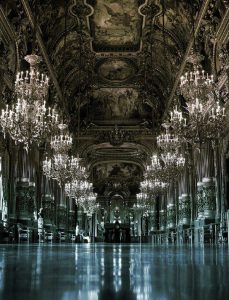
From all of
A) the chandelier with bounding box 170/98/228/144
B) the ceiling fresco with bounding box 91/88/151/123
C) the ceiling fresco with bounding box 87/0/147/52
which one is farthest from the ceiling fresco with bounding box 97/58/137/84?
the chandelier with bounding box 170/98/228/144

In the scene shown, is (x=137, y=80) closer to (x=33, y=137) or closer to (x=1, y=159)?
(x=1, y=159)

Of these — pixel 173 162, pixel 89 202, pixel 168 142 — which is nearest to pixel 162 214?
pixel 89 202

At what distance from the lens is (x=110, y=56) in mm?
21703

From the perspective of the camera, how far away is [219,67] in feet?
48.4

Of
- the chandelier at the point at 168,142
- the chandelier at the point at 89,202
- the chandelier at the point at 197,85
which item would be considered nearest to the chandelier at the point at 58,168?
the chandelier at the point at 168,142

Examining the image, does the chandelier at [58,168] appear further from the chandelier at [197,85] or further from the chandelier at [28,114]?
the chandelier at [197,85]

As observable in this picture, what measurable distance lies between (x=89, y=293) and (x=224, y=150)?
14763 millimetres

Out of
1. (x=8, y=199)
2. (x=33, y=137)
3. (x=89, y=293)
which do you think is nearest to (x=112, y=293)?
(x=89, y=293)

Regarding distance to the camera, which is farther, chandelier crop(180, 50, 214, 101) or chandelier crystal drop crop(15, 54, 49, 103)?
chandelier crop(180, 50, 214, 101)

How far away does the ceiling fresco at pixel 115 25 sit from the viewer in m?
17.6

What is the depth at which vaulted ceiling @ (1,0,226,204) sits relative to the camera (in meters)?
15.8

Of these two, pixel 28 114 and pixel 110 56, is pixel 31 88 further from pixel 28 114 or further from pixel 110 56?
pixel 110 56

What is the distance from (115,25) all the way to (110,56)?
2690 mm

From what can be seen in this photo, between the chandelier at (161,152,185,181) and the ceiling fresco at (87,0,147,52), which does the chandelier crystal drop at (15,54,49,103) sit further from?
the ceiling fresco at (87,0,147,52)
